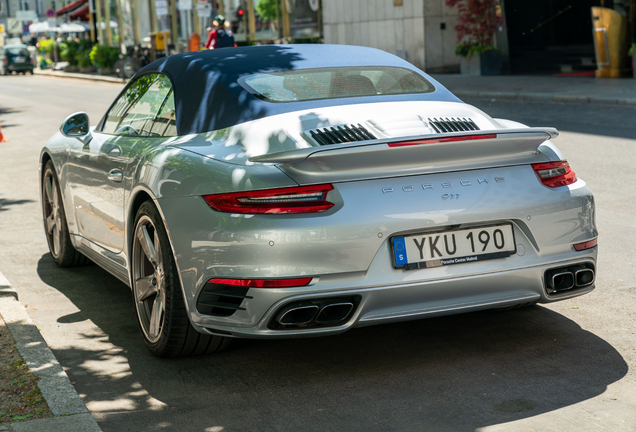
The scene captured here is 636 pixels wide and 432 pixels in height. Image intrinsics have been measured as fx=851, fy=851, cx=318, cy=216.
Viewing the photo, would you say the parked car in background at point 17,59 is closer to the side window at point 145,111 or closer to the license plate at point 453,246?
the side window at point 145,111

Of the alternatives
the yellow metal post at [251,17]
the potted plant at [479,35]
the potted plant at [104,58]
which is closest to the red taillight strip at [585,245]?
the potted plant at [479,35]

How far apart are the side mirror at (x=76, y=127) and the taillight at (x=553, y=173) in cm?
289

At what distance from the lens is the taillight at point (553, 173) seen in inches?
148

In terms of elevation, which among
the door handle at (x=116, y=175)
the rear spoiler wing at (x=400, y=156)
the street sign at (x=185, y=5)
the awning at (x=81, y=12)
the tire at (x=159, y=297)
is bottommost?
the tire at (x=159, y=297)

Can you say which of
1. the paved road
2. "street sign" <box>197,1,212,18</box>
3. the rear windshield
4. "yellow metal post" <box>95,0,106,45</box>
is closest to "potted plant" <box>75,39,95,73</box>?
"yellow metal post" <box>95,0,106,45</box>

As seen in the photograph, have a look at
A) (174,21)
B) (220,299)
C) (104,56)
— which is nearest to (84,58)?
(104,56)

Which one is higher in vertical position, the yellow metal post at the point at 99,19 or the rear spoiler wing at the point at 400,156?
the yellow metal post at the point at 99,19

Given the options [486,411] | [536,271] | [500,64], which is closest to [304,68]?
[536,271]

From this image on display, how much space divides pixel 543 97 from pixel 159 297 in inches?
526

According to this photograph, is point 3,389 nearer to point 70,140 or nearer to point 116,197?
point 116,197

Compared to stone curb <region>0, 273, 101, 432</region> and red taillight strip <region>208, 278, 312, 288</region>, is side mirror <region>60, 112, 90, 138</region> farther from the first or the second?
red taillight strip <region>208, 278, 312, 288</region>

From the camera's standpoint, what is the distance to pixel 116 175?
452 cm

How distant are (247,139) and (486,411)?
1551 millimetres

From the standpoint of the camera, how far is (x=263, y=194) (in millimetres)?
3461
